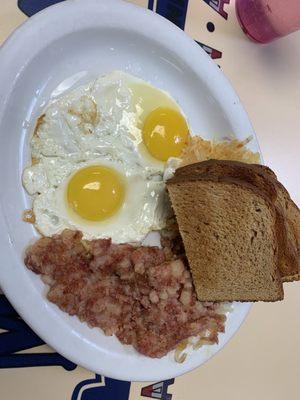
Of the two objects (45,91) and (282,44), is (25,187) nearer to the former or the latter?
(45,91)

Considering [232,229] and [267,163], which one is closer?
[232,229]

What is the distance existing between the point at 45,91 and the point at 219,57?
3.71 feet

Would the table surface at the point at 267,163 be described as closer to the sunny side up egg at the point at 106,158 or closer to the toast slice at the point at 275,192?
the toast slice at the point at 275,192

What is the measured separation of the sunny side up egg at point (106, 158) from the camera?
2107mm

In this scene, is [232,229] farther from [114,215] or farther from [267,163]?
[267,163]

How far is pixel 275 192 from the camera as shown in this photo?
2.22m

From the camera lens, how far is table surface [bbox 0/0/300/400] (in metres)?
2.59

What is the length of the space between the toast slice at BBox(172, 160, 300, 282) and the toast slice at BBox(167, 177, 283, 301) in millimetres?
81

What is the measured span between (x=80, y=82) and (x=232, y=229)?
1.02 m

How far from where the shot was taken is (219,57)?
2.73 meters

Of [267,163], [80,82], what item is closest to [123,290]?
[80,82]

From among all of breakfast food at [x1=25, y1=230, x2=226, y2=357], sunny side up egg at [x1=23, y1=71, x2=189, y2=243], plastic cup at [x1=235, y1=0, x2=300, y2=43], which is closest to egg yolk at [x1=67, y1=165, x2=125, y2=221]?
sunny side up egg at [x1=23, y1=71, x2=189, y2=243]

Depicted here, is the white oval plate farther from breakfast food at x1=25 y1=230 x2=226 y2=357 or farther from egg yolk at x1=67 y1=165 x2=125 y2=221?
egg yolk at x1=67 y1=165 x2=125 y2=221

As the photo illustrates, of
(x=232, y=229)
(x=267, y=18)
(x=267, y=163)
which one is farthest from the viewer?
(x=267, y=163)
